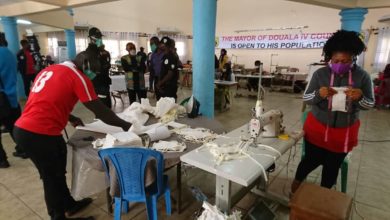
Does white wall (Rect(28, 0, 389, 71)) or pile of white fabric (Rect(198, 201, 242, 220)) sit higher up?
white wall (Rect(28, 0, 389, 71))

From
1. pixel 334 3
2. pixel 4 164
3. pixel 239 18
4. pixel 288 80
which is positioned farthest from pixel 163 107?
pixel 239 18

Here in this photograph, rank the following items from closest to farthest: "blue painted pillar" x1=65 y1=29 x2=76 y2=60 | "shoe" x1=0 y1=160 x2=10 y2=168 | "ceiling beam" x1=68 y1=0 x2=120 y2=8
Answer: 1. "shoe" x1=0 y1=160 x2=10 y2=168
2. "ceiling beam" x1=68 y1=0 x2=120 y2=8
3. "blue painted pillar" x1=65 y1=29 x2=76 y2=60

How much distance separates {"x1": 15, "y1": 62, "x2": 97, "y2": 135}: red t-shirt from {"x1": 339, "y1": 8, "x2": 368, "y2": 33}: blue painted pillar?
454 centimetres

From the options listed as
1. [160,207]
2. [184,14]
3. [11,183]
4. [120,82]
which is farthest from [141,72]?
[184,14]

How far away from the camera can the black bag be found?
2.70 meters

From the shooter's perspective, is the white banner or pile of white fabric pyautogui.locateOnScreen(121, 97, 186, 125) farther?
the white banner

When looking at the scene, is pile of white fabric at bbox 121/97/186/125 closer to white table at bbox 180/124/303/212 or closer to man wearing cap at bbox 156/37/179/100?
white table at bbox 180/124/303/212

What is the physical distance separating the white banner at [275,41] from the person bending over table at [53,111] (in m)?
8.54

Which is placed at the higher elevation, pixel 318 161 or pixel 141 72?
pixel 141 72

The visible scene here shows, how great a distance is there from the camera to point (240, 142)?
1630 mm

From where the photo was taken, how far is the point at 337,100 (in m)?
1.62

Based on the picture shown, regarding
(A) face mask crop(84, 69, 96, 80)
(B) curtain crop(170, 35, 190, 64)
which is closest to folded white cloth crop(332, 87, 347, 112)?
(A) face mask crop(84, 69, 96, 80)

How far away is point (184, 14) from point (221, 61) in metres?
5.71

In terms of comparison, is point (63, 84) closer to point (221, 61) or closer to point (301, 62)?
point (221, 61)
